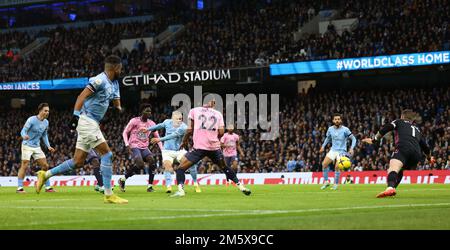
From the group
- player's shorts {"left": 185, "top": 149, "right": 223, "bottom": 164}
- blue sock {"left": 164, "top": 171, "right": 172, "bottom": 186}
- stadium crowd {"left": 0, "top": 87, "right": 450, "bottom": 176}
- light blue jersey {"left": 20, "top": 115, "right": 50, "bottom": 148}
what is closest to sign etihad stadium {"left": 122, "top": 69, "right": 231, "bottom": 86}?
stadium crowd {"left": 0, "top": 87, "right": 450, "bottom": 176}

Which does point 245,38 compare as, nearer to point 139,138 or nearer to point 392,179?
point 139,138

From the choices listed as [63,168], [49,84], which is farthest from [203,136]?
[49,84]

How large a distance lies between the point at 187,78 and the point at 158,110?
5.33m

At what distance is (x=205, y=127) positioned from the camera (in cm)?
1778

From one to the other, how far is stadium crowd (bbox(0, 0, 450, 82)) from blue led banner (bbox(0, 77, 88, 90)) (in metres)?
0.66

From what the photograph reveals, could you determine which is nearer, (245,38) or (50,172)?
(50,172)

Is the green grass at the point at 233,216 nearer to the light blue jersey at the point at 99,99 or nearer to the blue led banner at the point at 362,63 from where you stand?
the light blue jersey at the point at 99,99

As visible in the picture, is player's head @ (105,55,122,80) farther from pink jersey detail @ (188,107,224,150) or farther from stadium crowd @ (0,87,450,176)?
stadium crowd @ (0,87,450,176)

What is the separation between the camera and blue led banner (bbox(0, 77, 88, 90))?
48.3m

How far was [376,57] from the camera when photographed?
3847cm

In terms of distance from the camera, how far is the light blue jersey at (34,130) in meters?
22.5

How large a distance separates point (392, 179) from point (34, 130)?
11.3 m

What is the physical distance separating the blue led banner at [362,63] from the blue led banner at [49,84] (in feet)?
43.1
